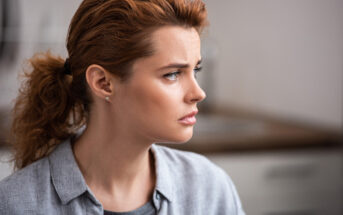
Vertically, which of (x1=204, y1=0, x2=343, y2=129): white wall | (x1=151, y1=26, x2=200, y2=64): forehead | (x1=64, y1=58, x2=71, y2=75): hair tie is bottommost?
(x1=204, y1=0, x2=343, y2=129): white wall

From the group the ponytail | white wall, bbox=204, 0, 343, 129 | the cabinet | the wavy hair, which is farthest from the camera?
white wall, bbox=204, 0, 343, 129

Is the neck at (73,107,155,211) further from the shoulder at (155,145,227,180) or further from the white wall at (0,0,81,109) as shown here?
the white wall at (0,0,81,109)

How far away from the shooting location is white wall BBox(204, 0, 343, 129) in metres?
1.86

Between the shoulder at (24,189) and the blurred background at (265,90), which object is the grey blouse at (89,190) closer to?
the shoulder at (24,189)

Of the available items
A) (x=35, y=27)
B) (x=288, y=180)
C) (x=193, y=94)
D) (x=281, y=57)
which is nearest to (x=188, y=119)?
(x=193, y=94)

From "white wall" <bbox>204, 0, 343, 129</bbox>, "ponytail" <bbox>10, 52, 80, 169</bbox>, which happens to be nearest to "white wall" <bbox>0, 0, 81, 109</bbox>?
"white wall" <bbox>204, 0, 343, 129</bbox>

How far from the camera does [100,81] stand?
0.80 m

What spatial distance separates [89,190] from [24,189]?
115 mm

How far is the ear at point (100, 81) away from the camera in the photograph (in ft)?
2.59

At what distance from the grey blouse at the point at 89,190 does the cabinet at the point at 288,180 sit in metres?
0.65

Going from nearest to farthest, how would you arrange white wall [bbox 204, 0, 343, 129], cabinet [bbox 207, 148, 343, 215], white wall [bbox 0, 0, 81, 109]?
cabinet [bbox 207, 148, 343, 215], white wall [bbox 204, 0, 343, 129], white wall [bbox 0, 0, 81, 109]

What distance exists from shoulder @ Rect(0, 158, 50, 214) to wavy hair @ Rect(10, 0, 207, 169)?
0.10m

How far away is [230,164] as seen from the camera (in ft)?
5.34

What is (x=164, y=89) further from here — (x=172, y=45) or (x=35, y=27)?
(x=35, y=27)
